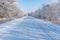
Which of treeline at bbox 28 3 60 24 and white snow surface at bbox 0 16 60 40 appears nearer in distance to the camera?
white snow surface at bbox 0 16 60 40

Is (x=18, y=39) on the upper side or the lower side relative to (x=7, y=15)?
upper

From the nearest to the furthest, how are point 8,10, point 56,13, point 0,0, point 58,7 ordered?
1. point 0,0
2. point 8,10
3. point 56,13
4. point 58,7

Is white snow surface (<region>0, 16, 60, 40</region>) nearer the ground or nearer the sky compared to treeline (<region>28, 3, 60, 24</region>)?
nearer the sky

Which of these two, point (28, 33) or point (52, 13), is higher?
point (28, 33)

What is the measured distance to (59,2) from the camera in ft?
204

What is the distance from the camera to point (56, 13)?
167 ft

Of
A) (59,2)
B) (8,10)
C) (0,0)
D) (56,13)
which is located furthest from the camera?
(59,2)

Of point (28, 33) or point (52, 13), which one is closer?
point (28, 33)

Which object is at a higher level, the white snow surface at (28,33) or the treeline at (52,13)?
the white snow surface at (28,33)

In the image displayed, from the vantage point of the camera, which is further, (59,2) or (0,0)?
(59,2)

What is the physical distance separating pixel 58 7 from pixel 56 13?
7.56 m

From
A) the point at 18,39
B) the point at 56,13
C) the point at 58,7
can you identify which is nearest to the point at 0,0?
the point at 56,13

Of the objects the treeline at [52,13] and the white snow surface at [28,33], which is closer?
the white snow surface at [28,33]

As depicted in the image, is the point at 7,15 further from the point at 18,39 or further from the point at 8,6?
the point at 18,39
